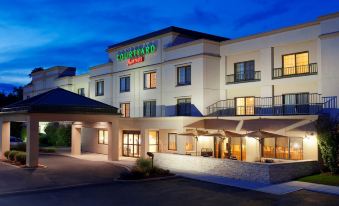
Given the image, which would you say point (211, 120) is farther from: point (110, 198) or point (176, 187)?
point (110, 198)

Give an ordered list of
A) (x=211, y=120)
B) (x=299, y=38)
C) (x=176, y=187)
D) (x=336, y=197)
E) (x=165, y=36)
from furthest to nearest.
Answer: (x=165, y=36)
(x=211, y=120)
(x=299, y=38)
(x=176, y=187)
(x=336, y=197)

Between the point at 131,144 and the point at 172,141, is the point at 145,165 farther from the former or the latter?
the point at 131,144

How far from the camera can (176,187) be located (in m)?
21.7

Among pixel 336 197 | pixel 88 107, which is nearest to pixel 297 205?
pixel 336 197

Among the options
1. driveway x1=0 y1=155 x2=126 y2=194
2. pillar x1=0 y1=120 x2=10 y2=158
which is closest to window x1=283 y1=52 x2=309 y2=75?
driveway x1=0 y1=155 x2=126 y2=194

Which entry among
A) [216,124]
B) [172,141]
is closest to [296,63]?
[216,124]

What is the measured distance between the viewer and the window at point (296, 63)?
29453 millimetres

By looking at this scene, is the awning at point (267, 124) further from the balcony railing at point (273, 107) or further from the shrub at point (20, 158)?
the shrub at point (20, 158)

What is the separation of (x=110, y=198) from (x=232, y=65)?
19.6 metres

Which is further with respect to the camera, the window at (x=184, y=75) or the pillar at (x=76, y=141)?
the pillar at (x=76, y=141)

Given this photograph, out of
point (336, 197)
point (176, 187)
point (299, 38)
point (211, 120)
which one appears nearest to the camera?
point (336, 197)

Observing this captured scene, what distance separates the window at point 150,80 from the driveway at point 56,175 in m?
10.1

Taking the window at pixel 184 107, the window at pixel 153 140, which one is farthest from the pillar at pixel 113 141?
the window at pixel 184 107

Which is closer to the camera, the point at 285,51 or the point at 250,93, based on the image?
the point at 285,51
